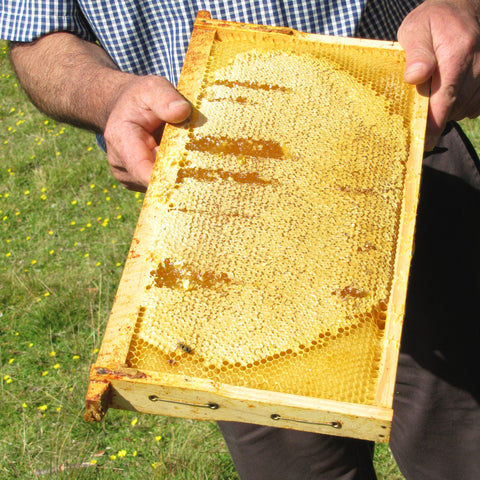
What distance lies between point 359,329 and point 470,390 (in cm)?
150

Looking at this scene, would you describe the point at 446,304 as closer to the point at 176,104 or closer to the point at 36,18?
the point at 176,104

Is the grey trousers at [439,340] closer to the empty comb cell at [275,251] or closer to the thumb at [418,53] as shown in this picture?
the thumb at [418,53]

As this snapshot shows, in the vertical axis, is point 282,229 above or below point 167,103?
below

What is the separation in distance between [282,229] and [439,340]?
142 centimetres

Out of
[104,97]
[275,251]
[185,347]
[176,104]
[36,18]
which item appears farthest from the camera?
[36,18]

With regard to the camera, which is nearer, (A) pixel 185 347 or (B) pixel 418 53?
(A) pixel 185 347

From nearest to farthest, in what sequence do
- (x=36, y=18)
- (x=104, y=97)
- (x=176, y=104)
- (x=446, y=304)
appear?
(x=176, y=104) → (x=104, y=97) → (x=36, y=18) → (x=446, y=304)

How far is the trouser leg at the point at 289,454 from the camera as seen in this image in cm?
228

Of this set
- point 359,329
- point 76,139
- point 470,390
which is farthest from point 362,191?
point 76,139

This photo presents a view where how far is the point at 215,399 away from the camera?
47.4 inches

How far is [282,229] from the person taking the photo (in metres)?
1.44

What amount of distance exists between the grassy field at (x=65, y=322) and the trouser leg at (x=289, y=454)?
1.49ft

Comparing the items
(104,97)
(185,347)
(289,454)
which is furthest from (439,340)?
(104,97)

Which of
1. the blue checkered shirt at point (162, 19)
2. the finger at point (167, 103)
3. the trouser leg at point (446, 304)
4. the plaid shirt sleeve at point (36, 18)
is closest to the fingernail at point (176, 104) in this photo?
the finger at point (167, 103)
